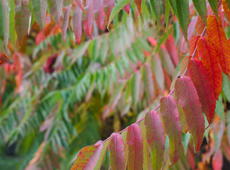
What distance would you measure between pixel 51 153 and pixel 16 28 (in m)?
2.03

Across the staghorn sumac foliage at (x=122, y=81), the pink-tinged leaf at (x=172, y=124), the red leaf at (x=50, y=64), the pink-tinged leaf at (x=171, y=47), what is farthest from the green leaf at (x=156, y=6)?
the red leaf at (x=50, y=64)

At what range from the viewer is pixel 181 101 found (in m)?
0.63

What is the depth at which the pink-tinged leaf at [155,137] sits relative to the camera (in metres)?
0.61

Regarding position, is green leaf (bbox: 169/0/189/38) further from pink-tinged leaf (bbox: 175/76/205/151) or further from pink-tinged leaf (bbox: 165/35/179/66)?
pink-tinged leaf (bbox: 165/35/179/66)

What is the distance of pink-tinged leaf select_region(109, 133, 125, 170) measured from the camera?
2.08ft

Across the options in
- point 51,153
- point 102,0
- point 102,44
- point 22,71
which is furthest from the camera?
point 22,71

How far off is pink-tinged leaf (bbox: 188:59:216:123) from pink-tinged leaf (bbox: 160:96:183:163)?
0.14ft

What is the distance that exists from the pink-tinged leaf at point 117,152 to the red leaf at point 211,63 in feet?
0.50

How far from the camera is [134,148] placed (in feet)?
2.12

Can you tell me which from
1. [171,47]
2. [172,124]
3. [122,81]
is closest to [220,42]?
[172,124]

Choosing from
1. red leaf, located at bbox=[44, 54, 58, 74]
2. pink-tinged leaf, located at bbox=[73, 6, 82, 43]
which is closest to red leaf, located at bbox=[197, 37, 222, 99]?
pink-tinged leaf, located at bbox=[73, 6, 82, 43]

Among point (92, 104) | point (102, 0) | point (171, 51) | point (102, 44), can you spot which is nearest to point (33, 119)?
point (92, 104)

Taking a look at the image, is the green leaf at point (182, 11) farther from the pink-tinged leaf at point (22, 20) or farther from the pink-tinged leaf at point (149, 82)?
the pink-tinged leaf at point (149, 82)

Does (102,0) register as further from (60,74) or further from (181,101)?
(60,74)
